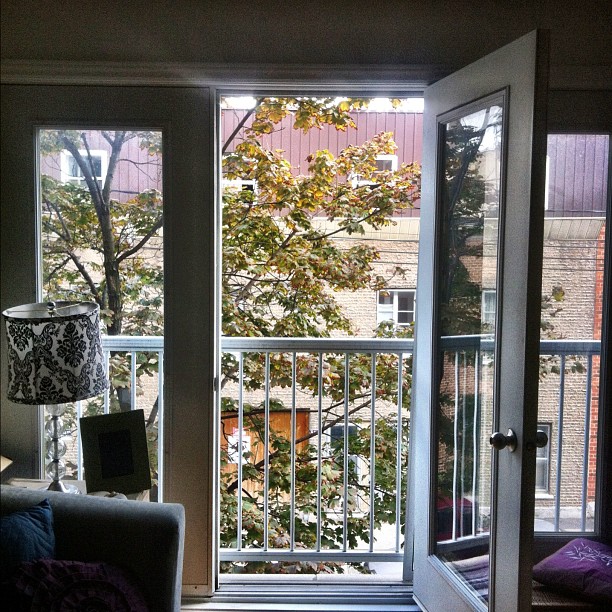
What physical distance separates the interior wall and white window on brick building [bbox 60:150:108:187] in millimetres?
347

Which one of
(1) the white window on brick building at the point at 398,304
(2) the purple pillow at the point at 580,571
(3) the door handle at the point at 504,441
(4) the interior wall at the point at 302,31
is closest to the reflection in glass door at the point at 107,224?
(4) the interior wall at the point at 302,31

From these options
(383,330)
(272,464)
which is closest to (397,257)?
(383,330)

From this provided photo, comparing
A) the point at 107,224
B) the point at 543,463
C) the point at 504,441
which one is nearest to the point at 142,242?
the point at 107,224

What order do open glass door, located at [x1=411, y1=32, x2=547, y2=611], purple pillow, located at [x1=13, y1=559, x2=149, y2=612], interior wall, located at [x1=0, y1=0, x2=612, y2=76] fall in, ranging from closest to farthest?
1. purple pillow, located at [x1=13, y1=559, x2=149, y2=612]
2. open glass door, located at [x1=411, y1=32, x2=547, y2=611]
3. interior wall, located at [x1=0, y1=0, x2=612, y2=76]

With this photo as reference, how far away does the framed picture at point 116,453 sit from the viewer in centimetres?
235

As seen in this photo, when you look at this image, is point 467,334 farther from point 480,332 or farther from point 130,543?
point 130,543

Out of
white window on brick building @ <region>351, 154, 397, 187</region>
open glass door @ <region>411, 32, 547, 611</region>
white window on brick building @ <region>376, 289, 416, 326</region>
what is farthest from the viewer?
white window on brick building @ <region>376, 289, 416, 326</region>

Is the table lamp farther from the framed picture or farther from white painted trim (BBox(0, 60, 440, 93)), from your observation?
white painted trim (BBox(0, 60, 440, 93))

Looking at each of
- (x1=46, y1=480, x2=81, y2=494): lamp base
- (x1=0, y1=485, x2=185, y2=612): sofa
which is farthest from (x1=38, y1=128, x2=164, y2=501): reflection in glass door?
(x1=0, y1=485, x2=185, y2=612): sofa

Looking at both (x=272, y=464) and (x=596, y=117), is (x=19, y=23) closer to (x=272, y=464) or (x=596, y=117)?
(x=596, y=117)

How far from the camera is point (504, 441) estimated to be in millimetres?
1881

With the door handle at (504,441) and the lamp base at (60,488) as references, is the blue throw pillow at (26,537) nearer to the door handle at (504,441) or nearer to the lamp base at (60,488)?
the lamp base at (60,488)

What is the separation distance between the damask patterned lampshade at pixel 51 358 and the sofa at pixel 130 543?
37cm

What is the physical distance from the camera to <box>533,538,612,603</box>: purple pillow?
227 centimetres
